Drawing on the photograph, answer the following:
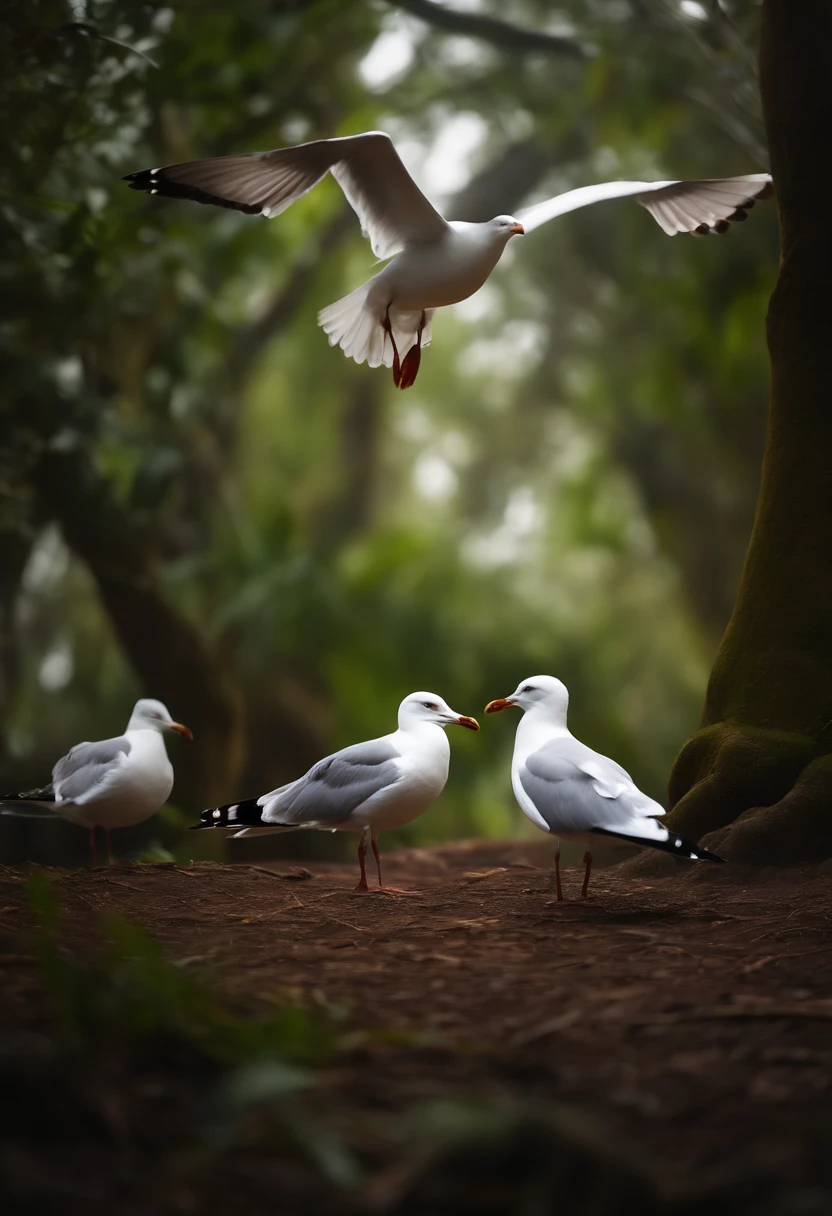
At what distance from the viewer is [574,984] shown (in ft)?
9.76

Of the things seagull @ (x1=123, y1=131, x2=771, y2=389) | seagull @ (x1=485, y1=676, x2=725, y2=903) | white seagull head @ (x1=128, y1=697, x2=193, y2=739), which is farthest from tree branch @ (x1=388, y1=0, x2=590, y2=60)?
seagull @ (x1=485, y1=676, x2=725, y2=903)

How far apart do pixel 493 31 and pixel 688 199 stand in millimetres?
4631

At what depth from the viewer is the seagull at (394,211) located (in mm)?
4871

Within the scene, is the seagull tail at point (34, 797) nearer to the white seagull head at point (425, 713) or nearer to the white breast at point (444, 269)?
the white seagull head at point (425, 713)

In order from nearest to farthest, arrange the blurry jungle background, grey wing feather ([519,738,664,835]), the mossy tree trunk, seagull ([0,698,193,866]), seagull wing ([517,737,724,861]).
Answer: seagull wing ([517,737,724,861]), grey wing feather ([519,738,664,835]), the mossy tree trunk, seagull ([0,698,193,866]), the blurry jungle background

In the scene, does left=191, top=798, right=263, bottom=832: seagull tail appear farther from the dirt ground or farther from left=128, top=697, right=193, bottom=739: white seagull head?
left=128, top=697, right=193, bottom=739: white seagull head

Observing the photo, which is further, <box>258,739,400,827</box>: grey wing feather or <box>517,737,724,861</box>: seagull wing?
<box>258,739,400,827</box>: grey wing feather

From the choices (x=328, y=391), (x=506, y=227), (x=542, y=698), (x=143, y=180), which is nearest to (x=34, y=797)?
(x=542, y=698)

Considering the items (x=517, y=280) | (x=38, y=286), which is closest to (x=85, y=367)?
(x=38, y=286)

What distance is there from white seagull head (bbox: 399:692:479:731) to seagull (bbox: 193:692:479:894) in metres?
0.16

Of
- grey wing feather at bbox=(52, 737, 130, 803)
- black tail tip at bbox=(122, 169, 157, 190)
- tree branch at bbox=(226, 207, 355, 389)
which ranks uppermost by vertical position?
tree branch at bbox=(226, 207, 355, 389)

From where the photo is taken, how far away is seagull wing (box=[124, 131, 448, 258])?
4.81 m

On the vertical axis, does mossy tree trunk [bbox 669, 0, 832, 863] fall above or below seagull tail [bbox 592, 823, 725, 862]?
above

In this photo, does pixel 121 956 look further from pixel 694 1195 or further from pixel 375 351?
pixel 375 351
